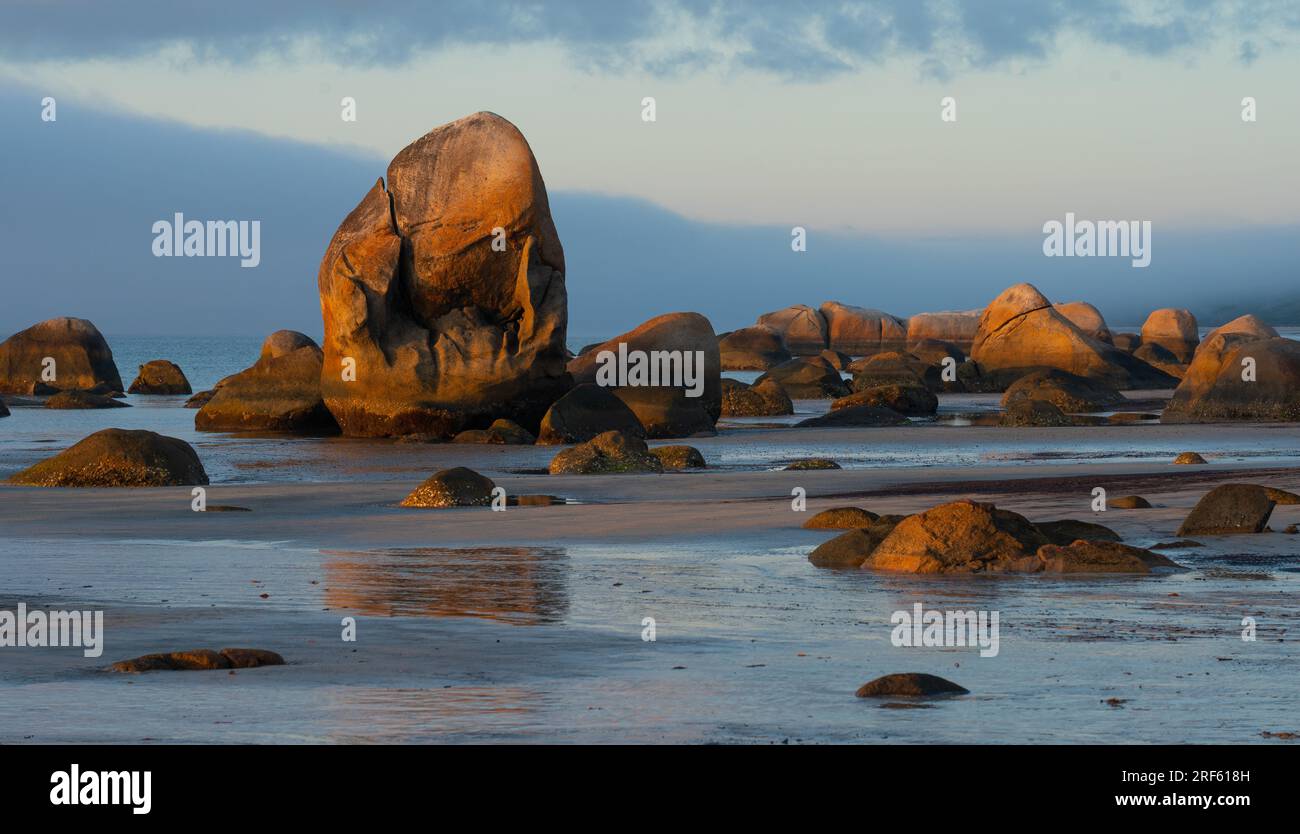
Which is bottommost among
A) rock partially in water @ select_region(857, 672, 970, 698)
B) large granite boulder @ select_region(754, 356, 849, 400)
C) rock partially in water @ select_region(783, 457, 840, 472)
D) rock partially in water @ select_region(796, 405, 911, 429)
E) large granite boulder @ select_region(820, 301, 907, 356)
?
rock partially in water @ select_region(857, 672, 970, 698)

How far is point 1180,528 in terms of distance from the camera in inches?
595

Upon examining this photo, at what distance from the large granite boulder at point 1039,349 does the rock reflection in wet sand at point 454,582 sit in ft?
142

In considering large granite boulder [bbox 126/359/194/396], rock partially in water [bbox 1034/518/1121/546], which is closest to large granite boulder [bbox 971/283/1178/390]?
large granite boulder [bbox 126/359/194/396]

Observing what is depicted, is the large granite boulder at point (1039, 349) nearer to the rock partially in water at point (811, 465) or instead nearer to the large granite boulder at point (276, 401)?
the large granite boulder at point (276, 401)

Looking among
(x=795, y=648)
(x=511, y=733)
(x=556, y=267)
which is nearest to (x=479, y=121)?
(x=556, y=267)

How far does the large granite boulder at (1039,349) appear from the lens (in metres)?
56.4

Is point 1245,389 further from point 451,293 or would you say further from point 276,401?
point 276,401

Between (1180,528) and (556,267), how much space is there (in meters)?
20.5

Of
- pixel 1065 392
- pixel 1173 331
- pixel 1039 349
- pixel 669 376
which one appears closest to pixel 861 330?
pixel 1173 331

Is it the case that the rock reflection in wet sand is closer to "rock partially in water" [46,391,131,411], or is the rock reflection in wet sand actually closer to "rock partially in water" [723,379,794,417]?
"rock partially in water" [723,379,794,417]

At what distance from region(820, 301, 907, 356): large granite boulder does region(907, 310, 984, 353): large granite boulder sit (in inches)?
54.7

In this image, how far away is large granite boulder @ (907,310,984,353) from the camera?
360ft

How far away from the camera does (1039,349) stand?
190ft
